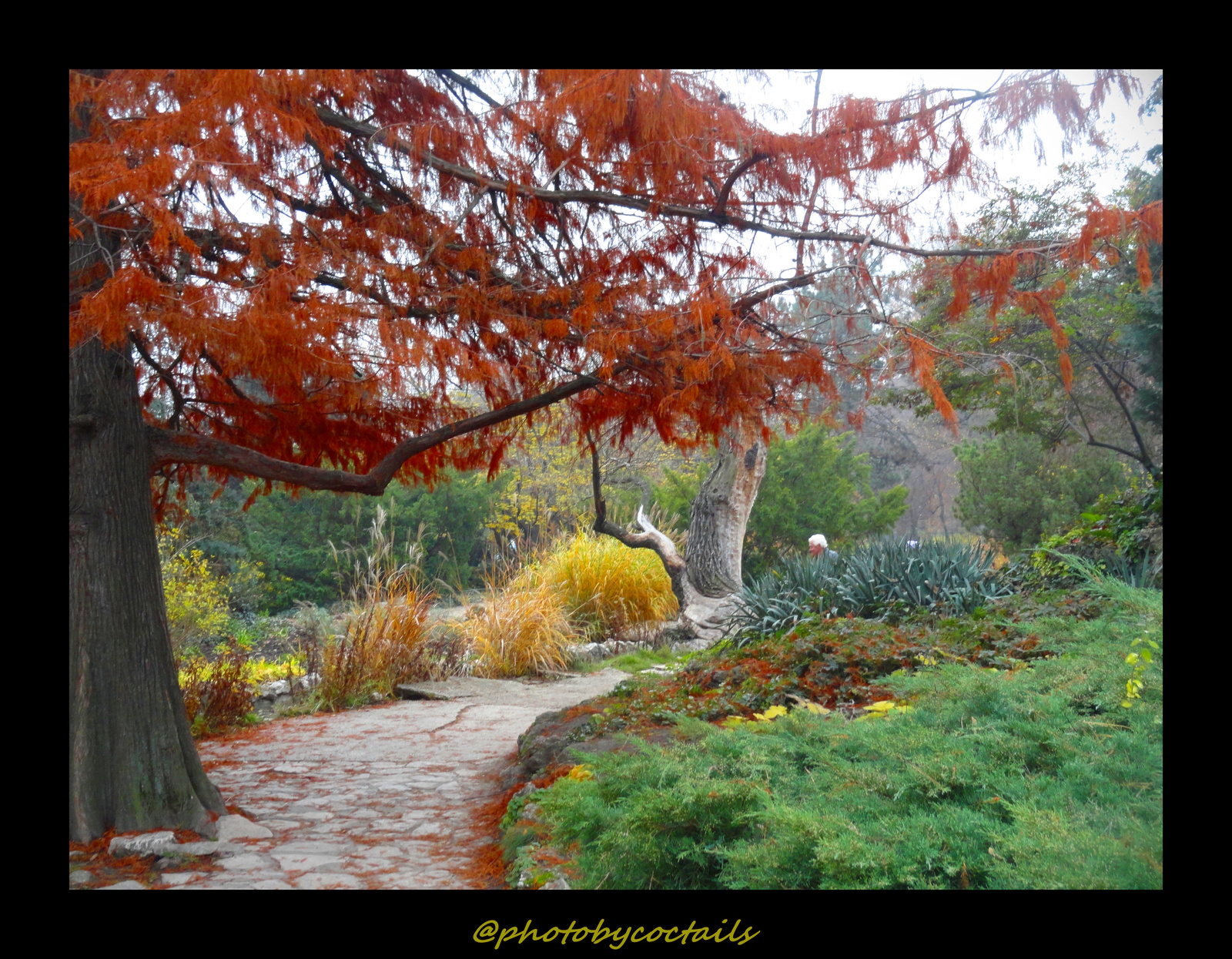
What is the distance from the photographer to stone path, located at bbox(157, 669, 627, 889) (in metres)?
3.51

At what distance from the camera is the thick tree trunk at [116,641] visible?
3812 mm

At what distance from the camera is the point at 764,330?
4629 mm

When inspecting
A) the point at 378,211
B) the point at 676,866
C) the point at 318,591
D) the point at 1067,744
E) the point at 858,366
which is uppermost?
the point at 378,211

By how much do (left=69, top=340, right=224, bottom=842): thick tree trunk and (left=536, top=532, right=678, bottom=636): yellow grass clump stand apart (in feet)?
23.5

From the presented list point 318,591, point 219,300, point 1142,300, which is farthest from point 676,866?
point 318,591

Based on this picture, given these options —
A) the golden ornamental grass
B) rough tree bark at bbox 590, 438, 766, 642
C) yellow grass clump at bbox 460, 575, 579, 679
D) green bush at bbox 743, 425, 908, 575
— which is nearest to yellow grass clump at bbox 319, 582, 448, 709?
the golden ornamental grass

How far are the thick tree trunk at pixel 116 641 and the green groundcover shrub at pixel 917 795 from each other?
198 centimetres

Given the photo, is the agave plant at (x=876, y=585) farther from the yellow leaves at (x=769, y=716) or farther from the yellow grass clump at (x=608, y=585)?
the yellow grass clump at (x=608, y=585)

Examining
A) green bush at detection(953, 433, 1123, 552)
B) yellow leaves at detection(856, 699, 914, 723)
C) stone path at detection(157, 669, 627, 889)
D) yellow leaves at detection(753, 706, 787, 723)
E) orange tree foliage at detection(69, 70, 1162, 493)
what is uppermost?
orange tree foliage at detection(69, 70, 1162, 493)

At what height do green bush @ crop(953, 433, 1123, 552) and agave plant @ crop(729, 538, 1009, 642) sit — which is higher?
green bush @ crop(953, 433, 1123, 552)

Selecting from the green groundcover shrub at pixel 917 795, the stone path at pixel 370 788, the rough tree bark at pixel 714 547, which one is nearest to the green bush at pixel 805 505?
the rough tree bark at pixel 714 547

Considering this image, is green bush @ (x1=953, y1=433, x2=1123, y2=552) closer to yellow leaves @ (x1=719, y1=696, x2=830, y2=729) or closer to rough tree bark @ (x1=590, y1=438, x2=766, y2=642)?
rough tree bark @ (x1=590, y1=438, x2=766, y2=642)

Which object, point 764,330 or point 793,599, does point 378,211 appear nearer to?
point 764,330
